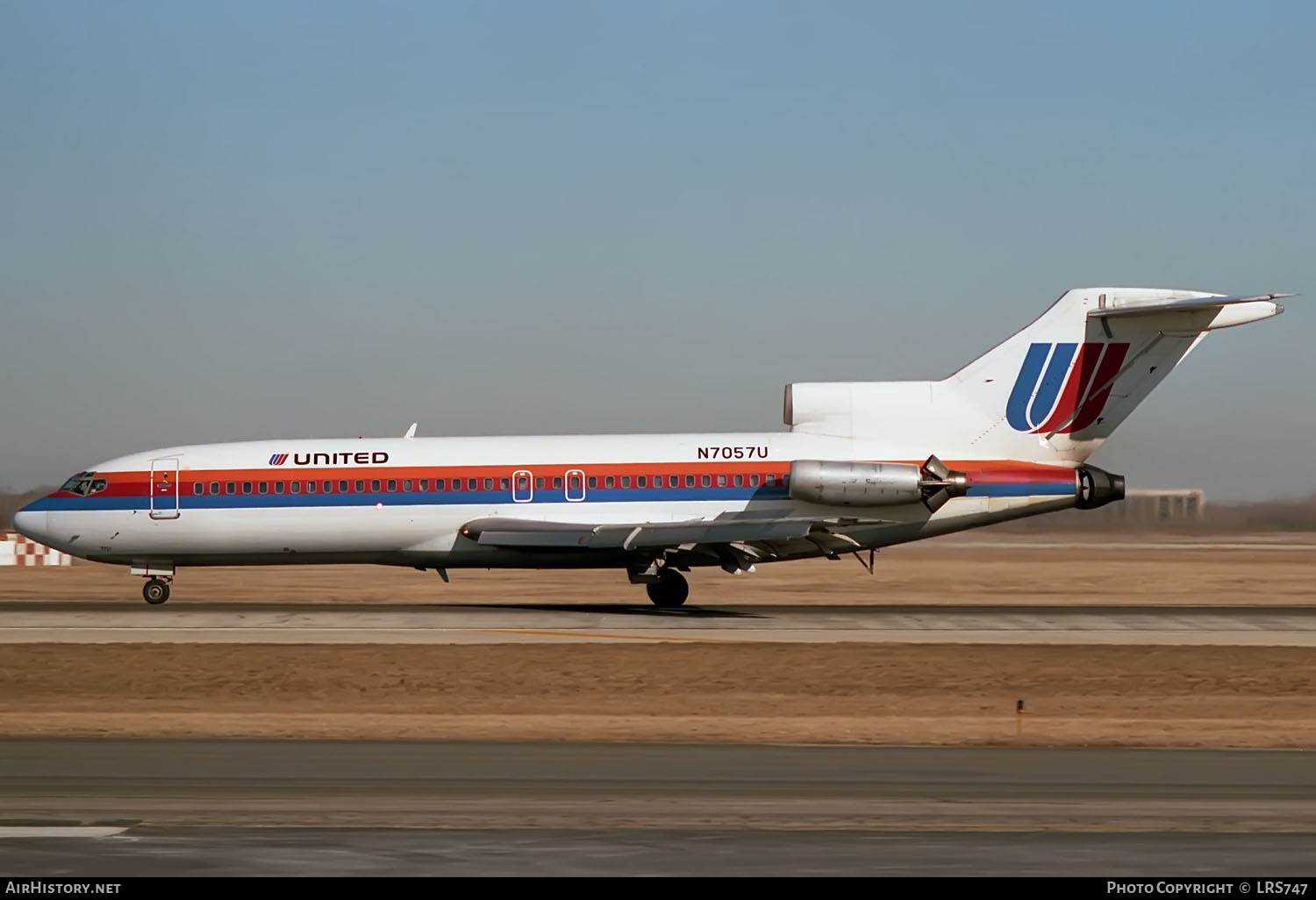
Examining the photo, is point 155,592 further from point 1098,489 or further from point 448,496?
point 1098,489

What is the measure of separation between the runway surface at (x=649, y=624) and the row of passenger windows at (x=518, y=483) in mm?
2694

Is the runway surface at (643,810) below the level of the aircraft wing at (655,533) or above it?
below

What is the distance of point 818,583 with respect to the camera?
47469 millimetres

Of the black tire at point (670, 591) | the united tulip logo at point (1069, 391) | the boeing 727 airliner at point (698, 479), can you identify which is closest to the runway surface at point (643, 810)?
the boeing 727 airliner at point (698, 479)

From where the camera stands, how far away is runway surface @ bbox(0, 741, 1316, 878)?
33.0ft

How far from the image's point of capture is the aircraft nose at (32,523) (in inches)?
1419

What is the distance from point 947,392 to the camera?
35.0m

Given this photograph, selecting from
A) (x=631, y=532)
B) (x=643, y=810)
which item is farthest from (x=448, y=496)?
(x=643, y=810)

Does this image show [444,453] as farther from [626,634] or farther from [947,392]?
[947,392]

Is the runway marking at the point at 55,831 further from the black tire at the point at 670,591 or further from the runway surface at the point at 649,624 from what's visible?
the black tire at the point at 670,591

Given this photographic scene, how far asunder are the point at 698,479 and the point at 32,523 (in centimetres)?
1562

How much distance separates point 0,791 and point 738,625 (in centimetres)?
1869

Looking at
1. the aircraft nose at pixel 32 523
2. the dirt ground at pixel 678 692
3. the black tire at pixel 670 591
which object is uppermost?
the aircraft nose at pixel 32 523

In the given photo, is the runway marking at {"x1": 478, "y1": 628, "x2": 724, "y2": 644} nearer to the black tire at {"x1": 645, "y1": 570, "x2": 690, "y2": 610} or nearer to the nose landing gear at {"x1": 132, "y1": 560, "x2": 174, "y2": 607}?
the black tire at {"x1": 645, "y1": 570, "x2": 690, "y2": 610}
